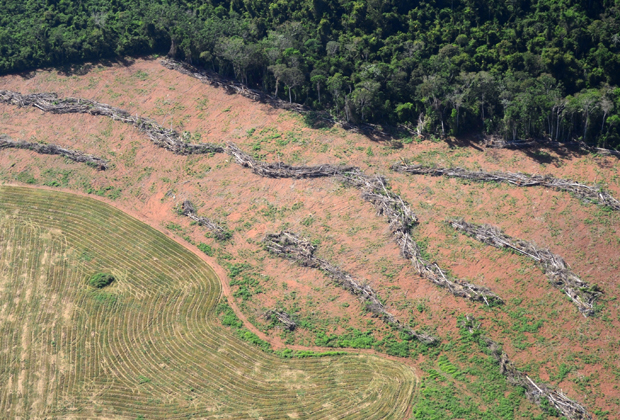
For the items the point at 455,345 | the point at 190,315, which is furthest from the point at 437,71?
the point at 190,315

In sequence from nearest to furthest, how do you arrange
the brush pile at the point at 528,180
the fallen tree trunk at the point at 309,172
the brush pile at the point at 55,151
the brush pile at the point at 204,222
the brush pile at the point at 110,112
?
the fallen tree trunk at the point at 309,172, the brush pile at the point at 528,180, the brush pile at the point at 204,222, the brush pile at the point at 55,151, the brush pile at the point at 110,112

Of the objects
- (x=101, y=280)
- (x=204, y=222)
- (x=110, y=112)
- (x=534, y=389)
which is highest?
(x=110, y=112)

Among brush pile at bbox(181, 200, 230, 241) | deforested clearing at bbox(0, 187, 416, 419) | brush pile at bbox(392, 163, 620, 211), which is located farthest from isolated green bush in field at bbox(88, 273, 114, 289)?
brush pile at bbox(392, 163, 620, 211)

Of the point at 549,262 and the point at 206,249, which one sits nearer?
the point at 549,262

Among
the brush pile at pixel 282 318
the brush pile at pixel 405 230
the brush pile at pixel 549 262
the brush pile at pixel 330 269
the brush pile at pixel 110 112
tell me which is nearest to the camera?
the brush pile at pixel 549 262

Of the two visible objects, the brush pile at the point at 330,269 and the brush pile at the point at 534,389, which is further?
the brush pile at the point at 330,269

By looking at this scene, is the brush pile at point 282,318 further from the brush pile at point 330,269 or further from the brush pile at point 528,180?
the brush pile at point 528,180

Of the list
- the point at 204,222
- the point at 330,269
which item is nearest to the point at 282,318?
the point at 330,269

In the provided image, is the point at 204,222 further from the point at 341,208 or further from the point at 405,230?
the point at 405,230

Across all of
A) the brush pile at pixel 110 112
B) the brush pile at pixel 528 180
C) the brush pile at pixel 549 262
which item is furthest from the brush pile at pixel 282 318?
the brush pile at pixel 110 112
